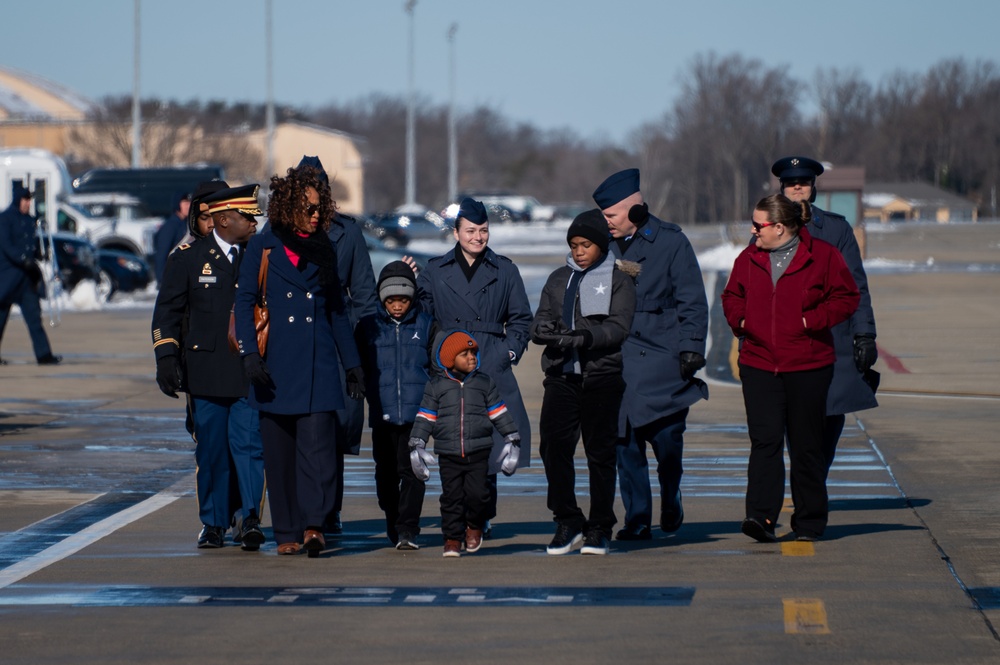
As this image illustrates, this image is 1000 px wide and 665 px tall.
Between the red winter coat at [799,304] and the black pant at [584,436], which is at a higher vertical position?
the red winter coat at [799,304]

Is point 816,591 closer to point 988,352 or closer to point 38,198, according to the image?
point 988,352

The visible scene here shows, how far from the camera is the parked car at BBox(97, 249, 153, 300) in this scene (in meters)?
31.3

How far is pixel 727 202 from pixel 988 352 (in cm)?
10636

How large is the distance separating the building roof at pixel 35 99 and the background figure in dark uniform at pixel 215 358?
104 metres

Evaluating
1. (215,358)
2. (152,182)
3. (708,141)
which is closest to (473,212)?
(215,358)

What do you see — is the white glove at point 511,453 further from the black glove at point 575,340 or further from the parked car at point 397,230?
the parked car at point 397,230

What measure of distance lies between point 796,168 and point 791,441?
144 cm

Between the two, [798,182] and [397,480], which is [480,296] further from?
[798,182]

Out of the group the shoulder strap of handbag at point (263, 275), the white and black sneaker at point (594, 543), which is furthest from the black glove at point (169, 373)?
the white and black sneaker at point (594, 543)

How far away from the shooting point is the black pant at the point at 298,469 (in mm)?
7758

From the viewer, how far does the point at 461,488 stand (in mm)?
7762

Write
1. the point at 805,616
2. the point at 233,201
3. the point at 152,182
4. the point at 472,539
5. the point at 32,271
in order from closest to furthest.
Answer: the point at 805,616 → the point at 472,539 → the point at 233,201 → the point at 32,271 → the point at 152,182

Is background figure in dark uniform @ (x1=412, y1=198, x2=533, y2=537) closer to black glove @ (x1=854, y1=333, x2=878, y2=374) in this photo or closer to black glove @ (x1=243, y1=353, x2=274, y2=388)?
black glove @ (x1=243, y1=353, x2=274, y2=388)

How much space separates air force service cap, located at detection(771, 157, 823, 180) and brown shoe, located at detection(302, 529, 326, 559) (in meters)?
2.99
